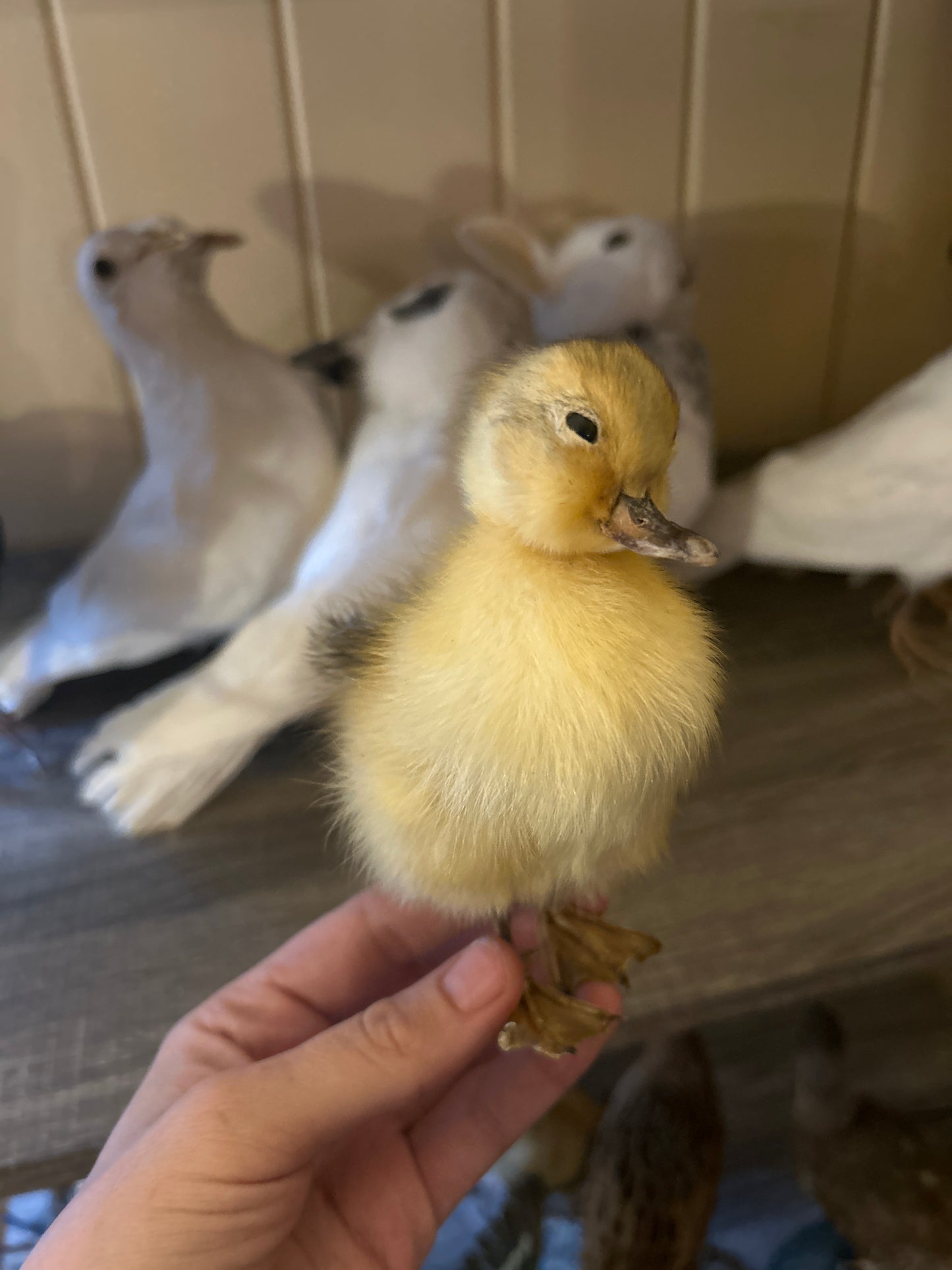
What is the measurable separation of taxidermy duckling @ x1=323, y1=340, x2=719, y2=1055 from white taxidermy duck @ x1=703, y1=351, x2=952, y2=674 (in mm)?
391

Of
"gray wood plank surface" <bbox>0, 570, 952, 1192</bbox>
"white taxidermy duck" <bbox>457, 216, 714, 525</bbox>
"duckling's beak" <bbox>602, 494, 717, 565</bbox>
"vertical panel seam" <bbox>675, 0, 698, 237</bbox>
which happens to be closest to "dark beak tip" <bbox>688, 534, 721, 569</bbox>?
"duckling's beak" <bbox>602, 494, 717, 565</bbox>

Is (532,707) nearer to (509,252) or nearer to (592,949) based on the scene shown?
(592,949)

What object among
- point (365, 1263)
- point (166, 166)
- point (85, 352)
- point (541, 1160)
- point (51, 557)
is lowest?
point (541, 1160)

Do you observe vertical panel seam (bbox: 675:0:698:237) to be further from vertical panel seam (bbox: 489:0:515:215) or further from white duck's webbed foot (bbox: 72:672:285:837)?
white duck's webbed foot (bbox: 72:672:285:837)

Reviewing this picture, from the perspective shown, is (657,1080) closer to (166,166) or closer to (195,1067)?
(195,1067)

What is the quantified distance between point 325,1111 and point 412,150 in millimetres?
672

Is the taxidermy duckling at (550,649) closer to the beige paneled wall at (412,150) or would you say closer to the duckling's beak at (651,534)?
the duckling's beak at (651,534)

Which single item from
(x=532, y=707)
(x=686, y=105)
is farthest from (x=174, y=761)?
(x=686, y=105)

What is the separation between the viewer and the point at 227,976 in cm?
47

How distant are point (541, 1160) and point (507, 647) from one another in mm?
511

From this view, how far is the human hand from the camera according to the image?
13.2 inches

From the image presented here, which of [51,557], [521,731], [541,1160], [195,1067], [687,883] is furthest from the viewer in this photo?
[51,557]

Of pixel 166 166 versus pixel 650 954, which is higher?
pixel 166 166

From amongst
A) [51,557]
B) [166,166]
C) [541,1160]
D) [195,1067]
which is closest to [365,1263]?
[195,1067]
